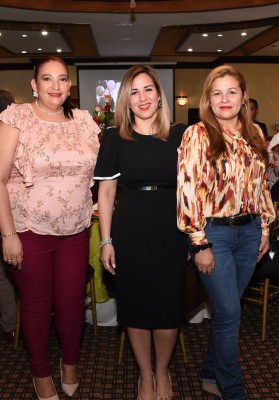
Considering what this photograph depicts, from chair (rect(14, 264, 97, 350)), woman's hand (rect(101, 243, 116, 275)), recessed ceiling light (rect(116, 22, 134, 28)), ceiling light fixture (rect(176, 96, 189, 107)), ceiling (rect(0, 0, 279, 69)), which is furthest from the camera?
ceiling light fixture (rect(176, 96, 189, 107))

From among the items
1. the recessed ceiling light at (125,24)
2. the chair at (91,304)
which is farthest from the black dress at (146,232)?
the recessed ceiling light at (125,24)

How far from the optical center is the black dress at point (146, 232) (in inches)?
84.1

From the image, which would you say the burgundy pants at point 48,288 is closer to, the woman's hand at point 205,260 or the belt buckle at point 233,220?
the woman's hand at point 205,260

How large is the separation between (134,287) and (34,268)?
1.58ft

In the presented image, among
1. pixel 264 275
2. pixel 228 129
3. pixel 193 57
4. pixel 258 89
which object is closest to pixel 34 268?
pixel 228 129

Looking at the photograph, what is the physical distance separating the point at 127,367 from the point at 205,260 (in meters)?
1.14

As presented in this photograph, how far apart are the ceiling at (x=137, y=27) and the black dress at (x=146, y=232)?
503cm

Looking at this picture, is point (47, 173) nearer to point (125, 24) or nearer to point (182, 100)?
point (125, 24)

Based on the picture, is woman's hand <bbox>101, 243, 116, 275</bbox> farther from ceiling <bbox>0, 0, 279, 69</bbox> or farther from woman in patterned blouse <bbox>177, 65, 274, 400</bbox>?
ceiling <bbox>0, 0, 279, 69</bbox>

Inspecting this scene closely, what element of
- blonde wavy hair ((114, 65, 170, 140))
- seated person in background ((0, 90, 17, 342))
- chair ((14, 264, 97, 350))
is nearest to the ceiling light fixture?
chair ((14, 264, 97, 350))

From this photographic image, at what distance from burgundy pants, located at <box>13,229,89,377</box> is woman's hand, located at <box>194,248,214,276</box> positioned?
0.64m

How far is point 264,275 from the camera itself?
2.97 metres

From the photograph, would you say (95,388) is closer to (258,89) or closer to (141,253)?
(141,253)

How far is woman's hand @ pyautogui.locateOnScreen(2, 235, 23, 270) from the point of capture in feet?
7.02
